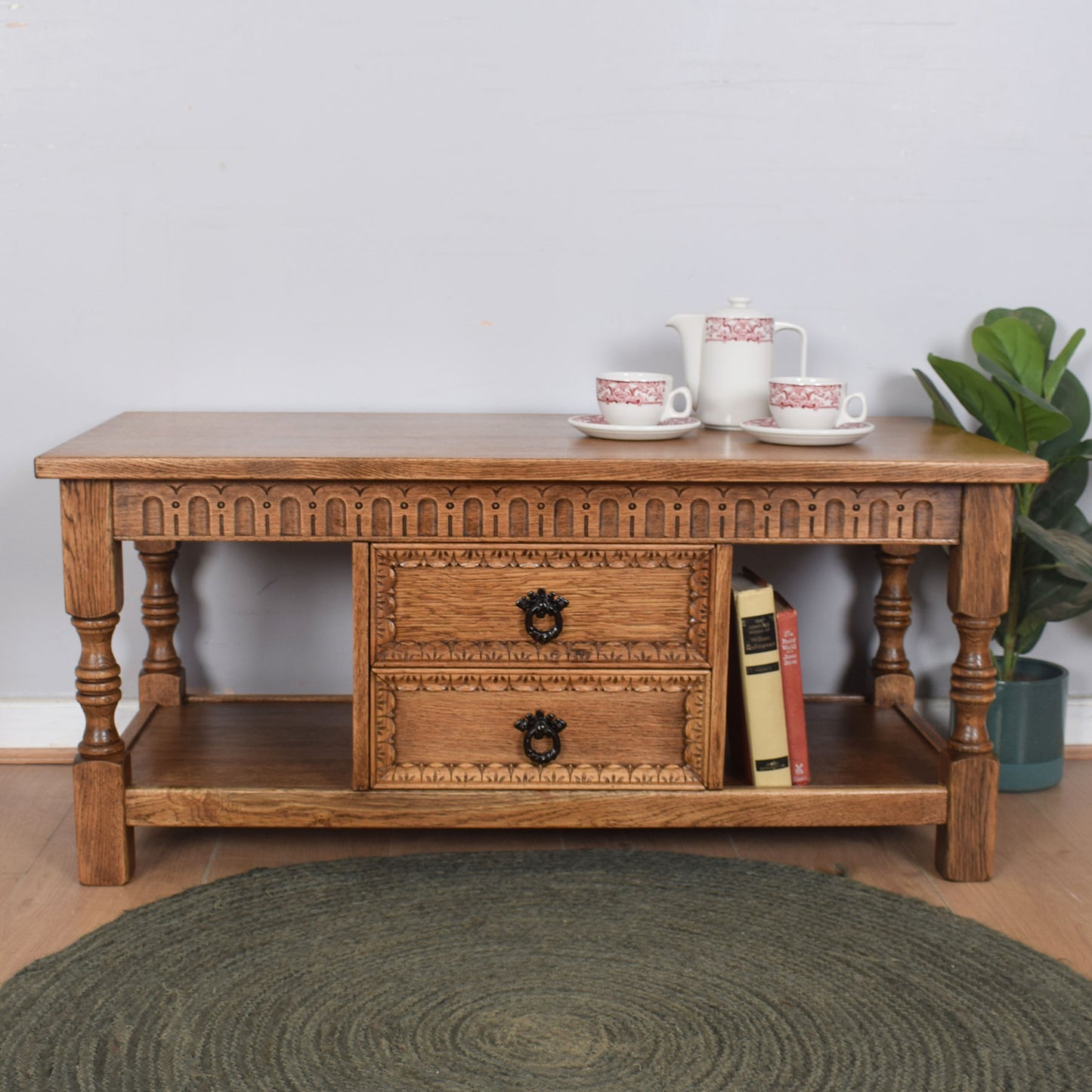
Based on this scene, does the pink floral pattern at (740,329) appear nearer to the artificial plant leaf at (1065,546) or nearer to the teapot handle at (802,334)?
the teapot handle at (802,334)

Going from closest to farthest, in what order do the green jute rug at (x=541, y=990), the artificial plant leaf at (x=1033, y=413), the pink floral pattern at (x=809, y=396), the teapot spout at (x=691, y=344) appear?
the green jute rug at (x=541, y=990), the pink floral pattern at (x=809, y=396), the artificial plant leaf at (x=1033, y=413), the teapot spout at (x=691, y=344)

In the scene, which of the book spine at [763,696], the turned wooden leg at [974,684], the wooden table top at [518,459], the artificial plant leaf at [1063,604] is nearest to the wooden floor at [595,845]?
the turned wooden leg at [974,684]

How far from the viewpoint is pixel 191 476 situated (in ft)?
5.55

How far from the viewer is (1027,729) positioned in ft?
7.12

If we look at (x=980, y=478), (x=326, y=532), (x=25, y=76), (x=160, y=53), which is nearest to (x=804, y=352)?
(x=980, y=478)

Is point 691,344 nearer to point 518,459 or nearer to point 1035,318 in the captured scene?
point 518,459

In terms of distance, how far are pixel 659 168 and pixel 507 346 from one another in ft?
1.22

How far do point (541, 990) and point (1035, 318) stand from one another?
51.8 inches

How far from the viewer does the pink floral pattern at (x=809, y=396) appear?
5.87 feet

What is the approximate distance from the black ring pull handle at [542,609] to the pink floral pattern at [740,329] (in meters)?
0.48

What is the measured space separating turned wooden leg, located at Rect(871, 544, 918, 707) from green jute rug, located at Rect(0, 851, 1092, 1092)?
0.48 metres

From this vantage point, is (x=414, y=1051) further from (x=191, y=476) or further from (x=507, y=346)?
(x=507, y=346)

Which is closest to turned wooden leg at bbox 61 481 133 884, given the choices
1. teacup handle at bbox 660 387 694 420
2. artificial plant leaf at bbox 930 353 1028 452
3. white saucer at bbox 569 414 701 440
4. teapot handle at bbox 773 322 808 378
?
white saucer at bbox 569 414 701 440

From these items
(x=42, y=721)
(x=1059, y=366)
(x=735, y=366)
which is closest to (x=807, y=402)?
(x=735, y=366)
